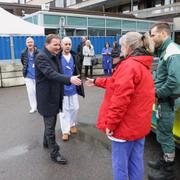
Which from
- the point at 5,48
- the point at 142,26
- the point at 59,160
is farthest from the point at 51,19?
the point at 59,160

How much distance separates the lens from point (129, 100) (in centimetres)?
245

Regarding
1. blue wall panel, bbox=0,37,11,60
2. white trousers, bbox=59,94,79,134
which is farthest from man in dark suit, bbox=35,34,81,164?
blue wall panel, bbox=0,37,11,60

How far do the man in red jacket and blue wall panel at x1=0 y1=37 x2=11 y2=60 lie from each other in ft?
29.5

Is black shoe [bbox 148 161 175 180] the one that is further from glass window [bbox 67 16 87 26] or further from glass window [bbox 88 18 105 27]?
glass window [bbox 88 18 105 27]

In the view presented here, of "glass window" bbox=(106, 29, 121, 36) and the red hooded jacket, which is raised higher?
"glass window" bbox=(106, 29, 121, 36)

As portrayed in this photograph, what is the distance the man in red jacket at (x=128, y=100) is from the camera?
243 cm

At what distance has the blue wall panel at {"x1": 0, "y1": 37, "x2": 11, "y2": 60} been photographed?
35.1 feet

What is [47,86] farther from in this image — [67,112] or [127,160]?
[127,160]

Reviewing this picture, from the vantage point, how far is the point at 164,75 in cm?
330

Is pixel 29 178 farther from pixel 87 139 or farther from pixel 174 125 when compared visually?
pixel 174 125

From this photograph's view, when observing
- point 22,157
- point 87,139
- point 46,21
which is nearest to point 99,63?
point 46,21

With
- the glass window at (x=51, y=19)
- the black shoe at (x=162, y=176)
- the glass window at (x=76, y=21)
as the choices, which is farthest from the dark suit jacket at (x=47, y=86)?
the glass window at (x=76, y=21)

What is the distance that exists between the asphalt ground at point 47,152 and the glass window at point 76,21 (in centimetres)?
1279

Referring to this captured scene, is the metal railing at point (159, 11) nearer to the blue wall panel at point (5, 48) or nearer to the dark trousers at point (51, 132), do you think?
the blue wall panel at point (5, 48)
